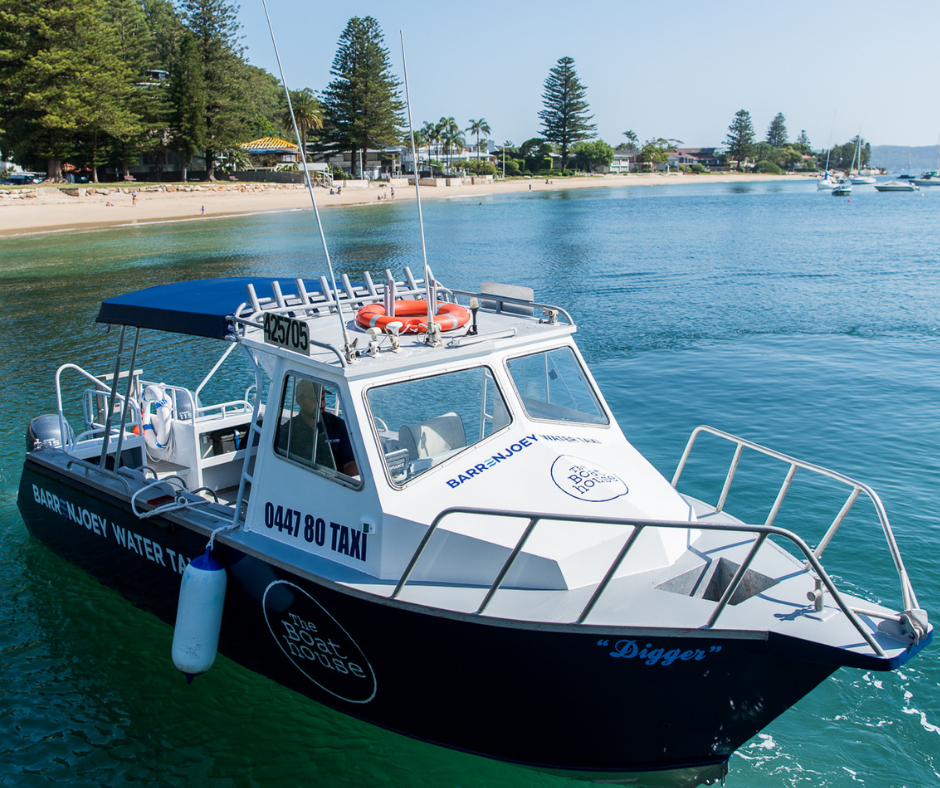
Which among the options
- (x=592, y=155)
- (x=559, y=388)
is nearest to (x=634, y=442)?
(x=559, y=388)

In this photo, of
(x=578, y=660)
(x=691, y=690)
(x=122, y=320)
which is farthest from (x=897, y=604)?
(x=122, y=320)

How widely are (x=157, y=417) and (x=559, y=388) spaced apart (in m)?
4.40

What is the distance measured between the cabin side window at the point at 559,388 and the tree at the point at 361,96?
87096mm

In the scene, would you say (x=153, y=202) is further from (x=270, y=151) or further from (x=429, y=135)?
(x=429, y=135)

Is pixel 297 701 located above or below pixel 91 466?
below

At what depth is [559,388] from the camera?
6.29 m

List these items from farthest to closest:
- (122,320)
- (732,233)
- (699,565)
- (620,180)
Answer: (620,180) → (732,233) → (122,320) → (699,565)

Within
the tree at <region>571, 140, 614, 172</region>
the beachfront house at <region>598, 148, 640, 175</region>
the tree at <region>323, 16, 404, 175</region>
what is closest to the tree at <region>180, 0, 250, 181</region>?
the tree at <region>323, 16, 404, 175</region>

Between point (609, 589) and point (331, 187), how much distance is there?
85158 millimetres

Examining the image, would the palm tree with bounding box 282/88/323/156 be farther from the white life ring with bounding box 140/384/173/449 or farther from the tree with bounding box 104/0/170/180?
the white life ring with bounding box 140/384/173/449

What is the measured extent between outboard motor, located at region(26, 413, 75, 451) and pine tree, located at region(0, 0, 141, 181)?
188ft

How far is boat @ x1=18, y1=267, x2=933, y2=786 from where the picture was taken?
4652 mm

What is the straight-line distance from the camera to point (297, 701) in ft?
21.7

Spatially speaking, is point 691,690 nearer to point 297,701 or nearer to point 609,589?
point 609,589
